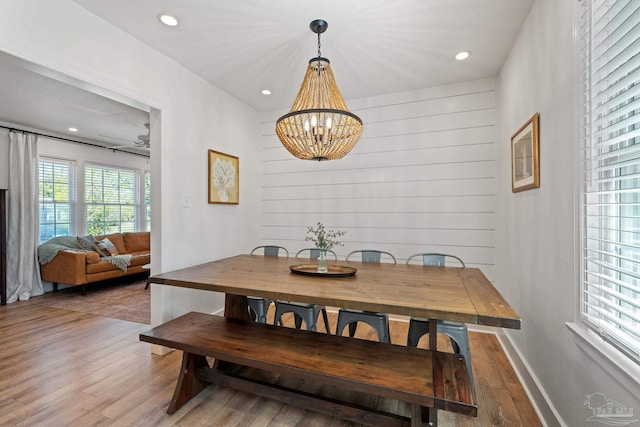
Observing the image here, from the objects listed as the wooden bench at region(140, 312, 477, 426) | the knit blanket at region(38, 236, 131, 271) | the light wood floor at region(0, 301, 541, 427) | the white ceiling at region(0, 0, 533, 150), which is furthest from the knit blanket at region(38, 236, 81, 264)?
the wooden bench at region(140, 312, 477, 426)

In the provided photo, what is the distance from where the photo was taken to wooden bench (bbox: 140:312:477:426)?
4.51ft

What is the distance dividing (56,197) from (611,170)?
6839 millimetres

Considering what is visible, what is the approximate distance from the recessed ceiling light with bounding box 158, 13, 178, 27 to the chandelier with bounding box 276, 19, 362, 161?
104cm

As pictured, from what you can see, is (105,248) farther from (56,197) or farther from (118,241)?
(56,197)

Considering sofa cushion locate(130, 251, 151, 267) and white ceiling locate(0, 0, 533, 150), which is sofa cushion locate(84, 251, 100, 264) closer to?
sofa cushion locate(130, 251, 151, 267)

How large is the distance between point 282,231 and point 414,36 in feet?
9.05

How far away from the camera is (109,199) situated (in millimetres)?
5805

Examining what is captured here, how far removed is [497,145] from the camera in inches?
120

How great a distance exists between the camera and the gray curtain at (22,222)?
418 cm

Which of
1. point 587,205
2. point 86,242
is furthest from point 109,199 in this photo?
point 587,205

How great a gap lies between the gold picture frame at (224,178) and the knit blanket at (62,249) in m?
2.74

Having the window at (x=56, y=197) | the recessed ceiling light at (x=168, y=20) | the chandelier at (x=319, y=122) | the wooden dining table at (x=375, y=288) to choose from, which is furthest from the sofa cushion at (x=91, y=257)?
the chandelier at (x=319, y=122)

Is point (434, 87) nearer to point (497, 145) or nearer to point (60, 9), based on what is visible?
point (497, 145)

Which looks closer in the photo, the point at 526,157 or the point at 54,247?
the point at 526,157
